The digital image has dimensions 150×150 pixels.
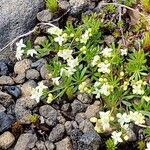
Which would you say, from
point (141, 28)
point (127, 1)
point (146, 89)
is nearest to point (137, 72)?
point (146, 89)

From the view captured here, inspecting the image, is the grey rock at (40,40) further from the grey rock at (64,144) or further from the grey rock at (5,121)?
the grey rock at (64,144)

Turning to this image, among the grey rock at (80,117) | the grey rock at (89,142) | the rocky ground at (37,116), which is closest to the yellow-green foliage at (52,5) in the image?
the rocky ground at (37,116)

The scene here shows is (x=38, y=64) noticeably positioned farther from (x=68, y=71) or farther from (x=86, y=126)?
(x=86, y=126)

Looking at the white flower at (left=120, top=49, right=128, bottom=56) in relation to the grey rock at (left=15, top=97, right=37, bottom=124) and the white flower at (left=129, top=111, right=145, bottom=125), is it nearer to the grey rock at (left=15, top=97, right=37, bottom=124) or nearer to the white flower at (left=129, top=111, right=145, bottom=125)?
the white flower at (left=129, top=111, right=145, bottom=125)

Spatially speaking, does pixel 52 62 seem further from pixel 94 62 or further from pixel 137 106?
pixel 137 106

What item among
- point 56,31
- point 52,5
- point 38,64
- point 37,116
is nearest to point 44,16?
point 52,5

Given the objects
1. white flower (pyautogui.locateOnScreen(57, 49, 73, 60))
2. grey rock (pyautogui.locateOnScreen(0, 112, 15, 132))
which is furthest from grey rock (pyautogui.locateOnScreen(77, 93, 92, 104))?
grey rock (pyautogui.locateOnScreen(0, 112, 15, 132))

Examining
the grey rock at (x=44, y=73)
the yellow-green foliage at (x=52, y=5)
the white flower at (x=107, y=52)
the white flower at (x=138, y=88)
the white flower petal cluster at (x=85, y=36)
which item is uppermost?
the yellow-green foliage at (x=52, y=5)
